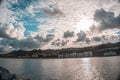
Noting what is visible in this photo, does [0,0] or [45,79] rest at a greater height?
[0,0]

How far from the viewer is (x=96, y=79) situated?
191 feet

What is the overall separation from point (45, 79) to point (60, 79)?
178 inches

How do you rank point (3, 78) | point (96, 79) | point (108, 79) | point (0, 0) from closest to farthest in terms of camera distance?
point (0, 0)
point (3, 78)
point (108, 79)
point (96, 79)

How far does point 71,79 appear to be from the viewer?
55781 mm

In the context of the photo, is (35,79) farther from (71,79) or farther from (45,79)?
(71,79)

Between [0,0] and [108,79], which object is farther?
[108,79]

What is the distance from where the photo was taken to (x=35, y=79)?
5441cm

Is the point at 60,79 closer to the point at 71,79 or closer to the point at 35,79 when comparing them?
the point at 71,79

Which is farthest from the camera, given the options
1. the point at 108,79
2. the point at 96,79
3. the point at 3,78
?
the point at 96,79

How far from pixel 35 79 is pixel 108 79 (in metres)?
21.5

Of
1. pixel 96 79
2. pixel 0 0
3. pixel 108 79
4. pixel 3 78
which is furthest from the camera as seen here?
pixel 96 79

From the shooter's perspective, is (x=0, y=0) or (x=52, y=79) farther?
(x=52, y=79)

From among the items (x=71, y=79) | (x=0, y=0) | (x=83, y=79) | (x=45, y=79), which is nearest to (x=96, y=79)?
(x=83, y=79)

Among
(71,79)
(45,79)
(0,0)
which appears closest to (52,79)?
(45,79)
